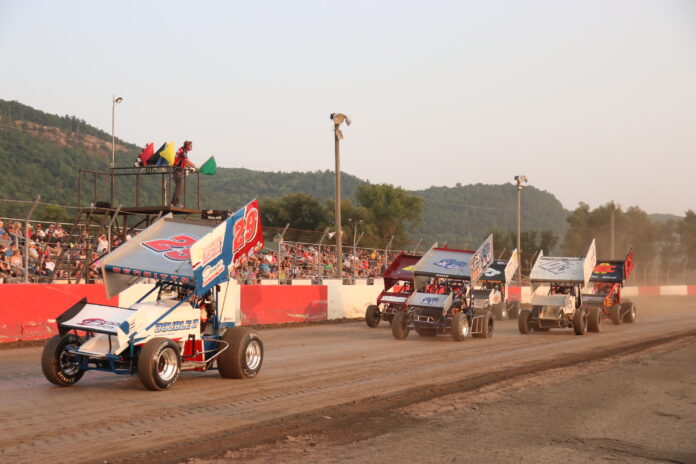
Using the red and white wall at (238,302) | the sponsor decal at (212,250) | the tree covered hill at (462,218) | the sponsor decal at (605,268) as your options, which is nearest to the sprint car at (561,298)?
the sponsor decal at (605,268)

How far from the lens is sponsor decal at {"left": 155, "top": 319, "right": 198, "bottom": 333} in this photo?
10.1m

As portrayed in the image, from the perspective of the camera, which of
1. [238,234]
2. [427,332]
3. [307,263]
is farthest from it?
[307,263]

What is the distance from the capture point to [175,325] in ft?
34.2

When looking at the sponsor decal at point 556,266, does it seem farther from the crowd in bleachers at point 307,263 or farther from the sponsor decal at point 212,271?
the sponsor decal at point 212,271

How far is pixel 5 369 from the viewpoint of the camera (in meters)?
12.1

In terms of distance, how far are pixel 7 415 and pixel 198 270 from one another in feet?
9.86

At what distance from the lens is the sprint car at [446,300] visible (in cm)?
1884

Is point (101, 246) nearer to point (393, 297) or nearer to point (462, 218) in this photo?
point (393, 297)

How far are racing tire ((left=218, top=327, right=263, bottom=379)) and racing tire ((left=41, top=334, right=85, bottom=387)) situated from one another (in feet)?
6.88

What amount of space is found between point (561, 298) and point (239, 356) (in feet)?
43.9

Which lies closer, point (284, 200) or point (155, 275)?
point (155, 275)

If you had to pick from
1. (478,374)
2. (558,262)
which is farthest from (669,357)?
(558,262)

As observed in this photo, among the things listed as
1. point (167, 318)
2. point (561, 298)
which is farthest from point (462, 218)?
point (167, 318)

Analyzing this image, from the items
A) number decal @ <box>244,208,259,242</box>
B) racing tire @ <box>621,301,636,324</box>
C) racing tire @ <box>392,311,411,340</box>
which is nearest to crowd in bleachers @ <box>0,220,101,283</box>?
number decal @ <box>244,208,259,242</box>
